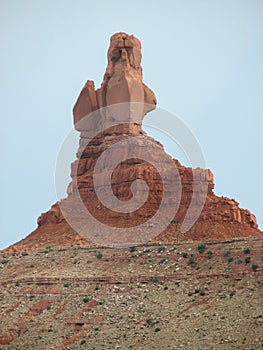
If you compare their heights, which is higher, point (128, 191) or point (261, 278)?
point (128, 191)

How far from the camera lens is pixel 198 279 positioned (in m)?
81.0

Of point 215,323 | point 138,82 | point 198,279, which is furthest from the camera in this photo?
point 138,82

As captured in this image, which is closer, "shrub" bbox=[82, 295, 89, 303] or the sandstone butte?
"shrub" bbox=[82, 295, 89, 303]

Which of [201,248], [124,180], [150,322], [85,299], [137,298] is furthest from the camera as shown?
[124,180]

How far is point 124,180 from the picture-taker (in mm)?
96125

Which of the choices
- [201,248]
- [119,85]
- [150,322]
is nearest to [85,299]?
[150,322]

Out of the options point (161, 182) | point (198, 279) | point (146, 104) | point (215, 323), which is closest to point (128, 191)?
point (161, 182)

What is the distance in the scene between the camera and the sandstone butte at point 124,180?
93.8m

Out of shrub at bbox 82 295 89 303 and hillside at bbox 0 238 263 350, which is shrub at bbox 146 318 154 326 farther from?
shrub at bbox 82 295 89 303

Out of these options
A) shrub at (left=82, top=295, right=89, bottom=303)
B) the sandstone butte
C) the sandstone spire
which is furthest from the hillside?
the sandstone spire

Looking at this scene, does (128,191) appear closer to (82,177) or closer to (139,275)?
(82,177)

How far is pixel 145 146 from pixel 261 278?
22492 mm

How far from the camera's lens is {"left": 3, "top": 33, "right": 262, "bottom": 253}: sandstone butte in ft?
308

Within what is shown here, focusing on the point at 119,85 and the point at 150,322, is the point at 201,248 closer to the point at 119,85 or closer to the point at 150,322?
the point at 150,322
